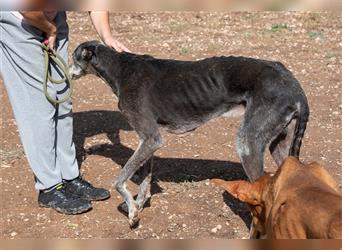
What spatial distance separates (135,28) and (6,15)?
6592mm

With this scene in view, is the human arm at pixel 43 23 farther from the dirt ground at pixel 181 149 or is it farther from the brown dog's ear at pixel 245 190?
the brown dog's ear at pixel 245 190

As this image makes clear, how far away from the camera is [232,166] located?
253 inches

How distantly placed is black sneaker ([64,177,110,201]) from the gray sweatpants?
5.6 inches

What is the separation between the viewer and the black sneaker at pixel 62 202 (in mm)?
5555

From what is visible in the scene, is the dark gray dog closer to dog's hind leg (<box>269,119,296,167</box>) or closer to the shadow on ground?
dog's hind leg (<box>269,119,296,167</box>)

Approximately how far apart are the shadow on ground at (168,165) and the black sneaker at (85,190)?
0.43 meters

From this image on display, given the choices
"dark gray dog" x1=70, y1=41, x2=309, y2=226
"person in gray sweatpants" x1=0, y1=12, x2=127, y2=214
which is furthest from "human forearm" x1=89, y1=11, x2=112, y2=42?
"dark gray dog" x1=70, y1=41, x2=309, y2=226

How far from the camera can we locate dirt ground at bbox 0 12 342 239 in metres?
5.41

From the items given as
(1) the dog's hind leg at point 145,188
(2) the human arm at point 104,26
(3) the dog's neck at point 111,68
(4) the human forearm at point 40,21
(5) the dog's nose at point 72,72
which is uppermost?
(4) the human forearm at point 40,21

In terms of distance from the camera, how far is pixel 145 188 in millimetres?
5656

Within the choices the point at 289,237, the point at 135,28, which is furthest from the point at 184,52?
the point at 289,237

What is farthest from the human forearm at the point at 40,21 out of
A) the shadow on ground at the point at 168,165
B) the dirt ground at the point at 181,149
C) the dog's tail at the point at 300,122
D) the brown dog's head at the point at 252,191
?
the dog's tail at the point at 300,122

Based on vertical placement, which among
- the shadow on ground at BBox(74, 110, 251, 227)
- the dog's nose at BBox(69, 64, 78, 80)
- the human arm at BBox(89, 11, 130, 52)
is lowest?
the shadow on ground at BBox(74, 110, 251, 227)

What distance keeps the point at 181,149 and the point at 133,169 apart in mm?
1460
